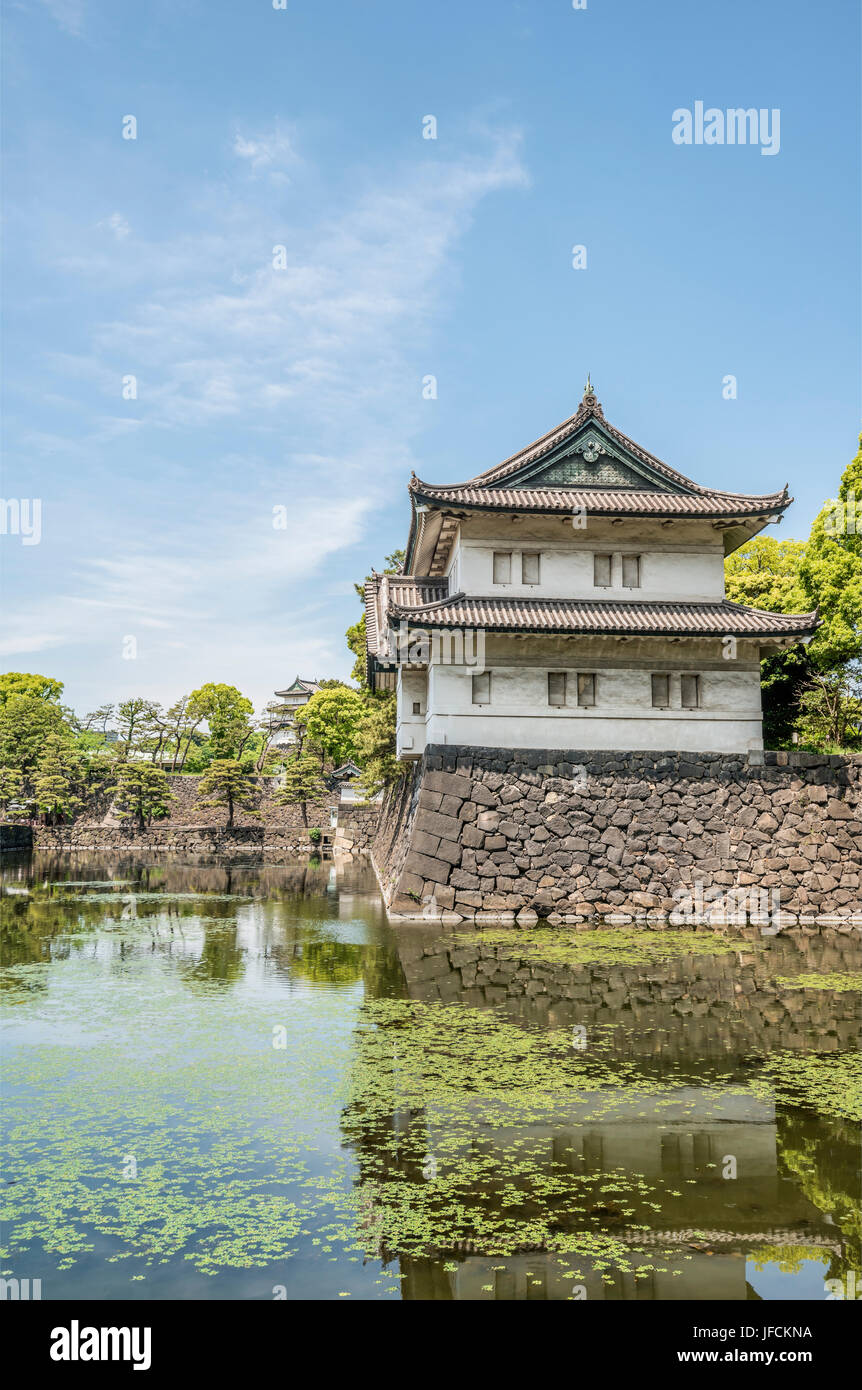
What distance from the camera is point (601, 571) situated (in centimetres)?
2144

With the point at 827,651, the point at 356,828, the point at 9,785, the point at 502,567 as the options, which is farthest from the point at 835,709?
the point at 9,785

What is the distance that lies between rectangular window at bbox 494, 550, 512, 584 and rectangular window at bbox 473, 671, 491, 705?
7.40ft

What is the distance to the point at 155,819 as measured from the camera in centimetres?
5519

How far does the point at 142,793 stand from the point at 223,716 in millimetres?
14578

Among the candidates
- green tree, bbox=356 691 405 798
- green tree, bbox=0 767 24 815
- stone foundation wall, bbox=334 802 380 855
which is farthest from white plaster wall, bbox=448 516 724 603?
green tree, bbox=0 767 24 815

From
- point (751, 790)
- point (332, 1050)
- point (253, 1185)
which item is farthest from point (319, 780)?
point (253, 1185)

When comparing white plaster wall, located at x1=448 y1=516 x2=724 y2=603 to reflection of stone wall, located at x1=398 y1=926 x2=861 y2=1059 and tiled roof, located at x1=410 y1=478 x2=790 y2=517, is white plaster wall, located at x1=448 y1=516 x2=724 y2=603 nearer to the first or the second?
tiled roof, located at x1=410 y1=478 x2=790 y2=517

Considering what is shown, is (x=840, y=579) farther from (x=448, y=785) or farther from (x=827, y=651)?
(x=448, y=785)

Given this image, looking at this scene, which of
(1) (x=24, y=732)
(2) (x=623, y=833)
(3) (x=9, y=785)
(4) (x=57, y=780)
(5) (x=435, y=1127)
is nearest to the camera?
(5) (x=435, y=1127)

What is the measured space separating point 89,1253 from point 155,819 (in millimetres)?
52434

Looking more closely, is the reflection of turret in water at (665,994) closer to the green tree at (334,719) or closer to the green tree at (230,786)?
the green tree at (230,786)

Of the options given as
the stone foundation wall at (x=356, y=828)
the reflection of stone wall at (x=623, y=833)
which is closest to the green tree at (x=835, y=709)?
the reflection of stone wall at (x=623, y=833)

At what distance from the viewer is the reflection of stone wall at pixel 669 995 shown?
977cm
